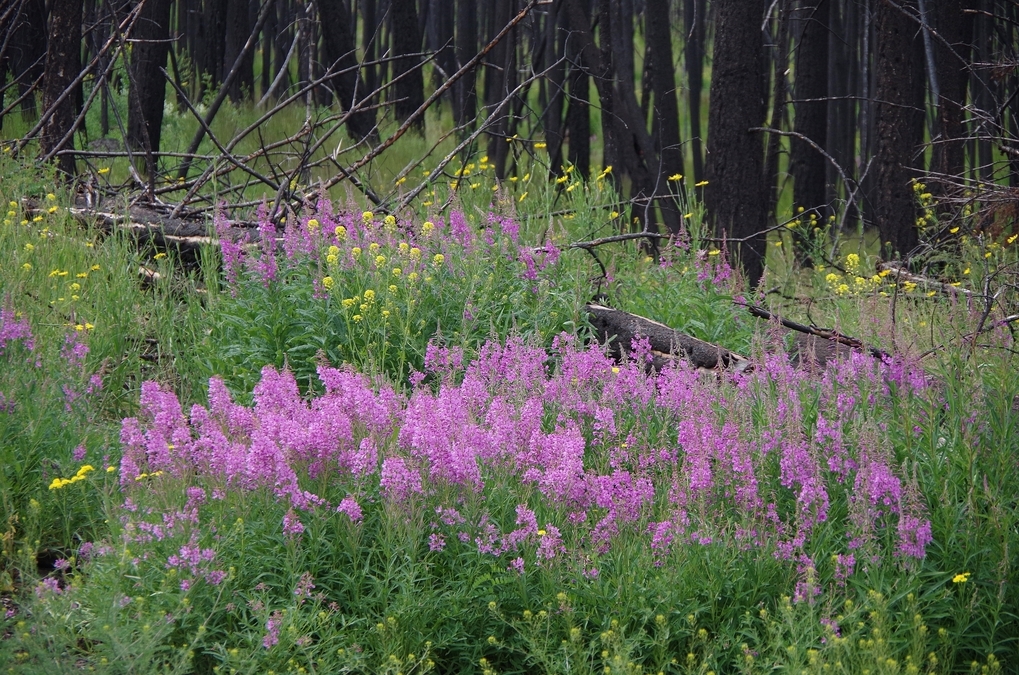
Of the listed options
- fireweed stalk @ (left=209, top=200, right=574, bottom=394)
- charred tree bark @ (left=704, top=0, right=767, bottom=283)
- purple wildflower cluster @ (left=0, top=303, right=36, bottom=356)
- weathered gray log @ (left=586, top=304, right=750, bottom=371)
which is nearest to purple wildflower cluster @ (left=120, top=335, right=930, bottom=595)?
purple wildflower cluster @ (left=0, top=303, right=36, bottom=356)

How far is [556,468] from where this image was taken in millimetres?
3521

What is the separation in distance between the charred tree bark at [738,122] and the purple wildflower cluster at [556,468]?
567 cm

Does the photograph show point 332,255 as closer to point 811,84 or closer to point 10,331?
point 10,331

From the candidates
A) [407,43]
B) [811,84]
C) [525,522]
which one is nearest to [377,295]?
[525,522]

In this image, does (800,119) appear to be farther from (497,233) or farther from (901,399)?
(901,399)

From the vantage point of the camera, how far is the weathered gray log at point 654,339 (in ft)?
18.2

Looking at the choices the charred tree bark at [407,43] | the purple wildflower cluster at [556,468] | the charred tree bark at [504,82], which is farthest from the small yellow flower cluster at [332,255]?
the charred tree bark at [407,43]

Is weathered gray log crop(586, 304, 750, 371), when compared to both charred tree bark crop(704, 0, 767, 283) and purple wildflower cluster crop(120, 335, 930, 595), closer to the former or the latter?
purple wildflower cluster crop(120, 335, 930, 595)

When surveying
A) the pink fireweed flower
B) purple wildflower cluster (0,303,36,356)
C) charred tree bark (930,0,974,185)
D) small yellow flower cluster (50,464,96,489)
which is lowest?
small yellow flower cluster (50,464,96,489)

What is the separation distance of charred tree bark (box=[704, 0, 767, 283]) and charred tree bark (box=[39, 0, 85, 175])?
642 cm

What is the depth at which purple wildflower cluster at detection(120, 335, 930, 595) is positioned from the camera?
10.9ft

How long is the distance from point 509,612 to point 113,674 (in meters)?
1.25

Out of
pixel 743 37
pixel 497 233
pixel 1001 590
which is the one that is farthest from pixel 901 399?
pixel 743 37

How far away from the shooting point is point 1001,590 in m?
3.16
